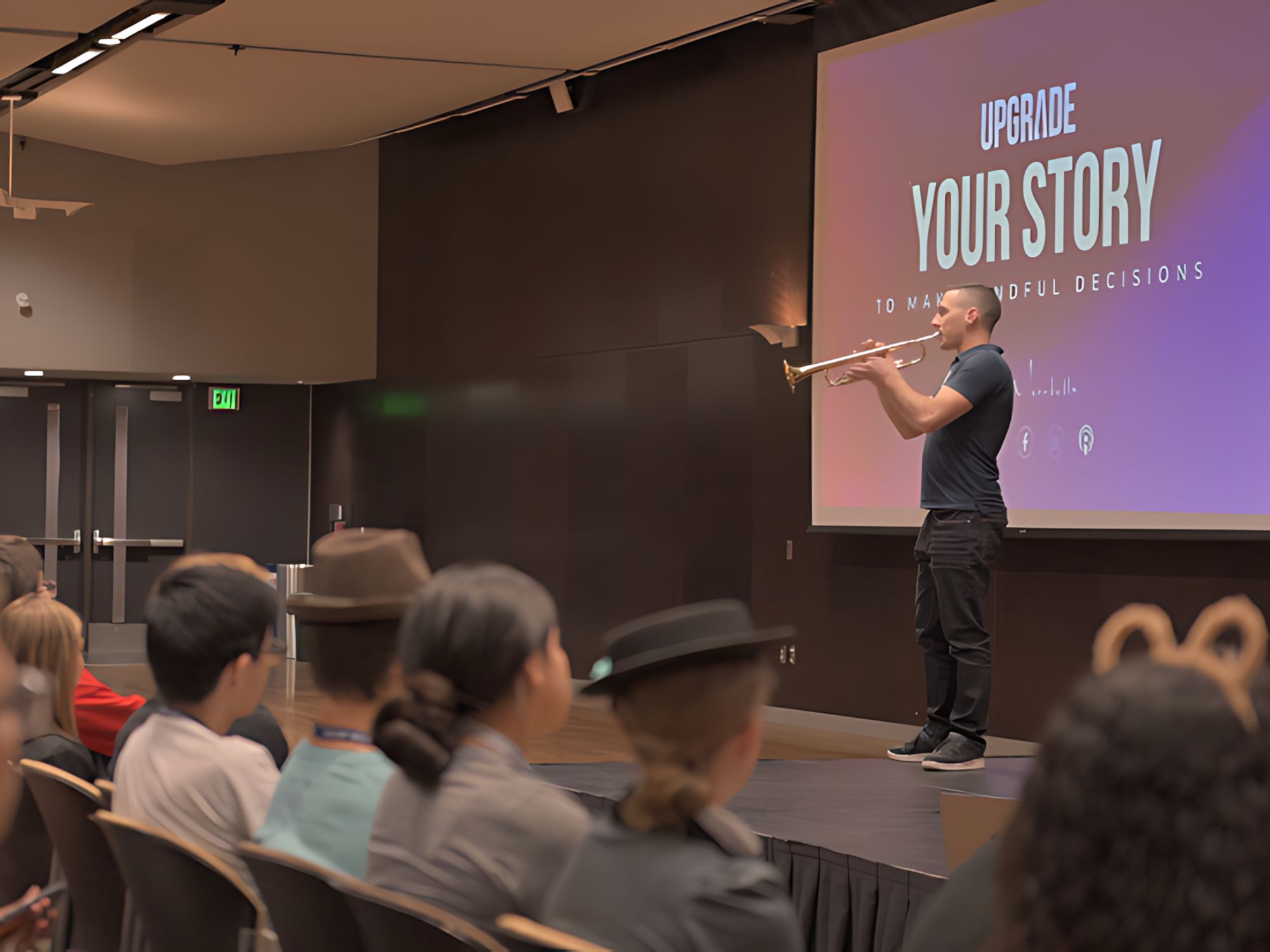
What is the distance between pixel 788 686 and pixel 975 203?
2635 millimetres

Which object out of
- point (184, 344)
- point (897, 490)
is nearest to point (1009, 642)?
point (897, 490)

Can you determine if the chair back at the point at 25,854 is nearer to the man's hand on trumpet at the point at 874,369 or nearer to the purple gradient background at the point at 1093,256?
the man's hand on trumpet at the point at 874,369

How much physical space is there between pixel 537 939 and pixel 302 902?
474 mm

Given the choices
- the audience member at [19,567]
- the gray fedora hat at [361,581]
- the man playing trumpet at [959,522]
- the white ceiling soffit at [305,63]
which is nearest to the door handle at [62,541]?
the white ceiling soffit at [305,63]

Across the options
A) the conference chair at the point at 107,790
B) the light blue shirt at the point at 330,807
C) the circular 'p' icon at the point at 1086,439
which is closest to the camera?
the light blue shirt at the point at 330,807

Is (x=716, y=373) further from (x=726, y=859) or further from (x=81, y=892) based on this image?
(x=726, y=859)

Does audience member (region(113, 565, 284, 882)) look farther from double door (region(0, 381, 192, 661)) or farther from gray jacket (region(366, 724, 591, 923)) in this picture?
double door (region(0, 381, 192, 661))

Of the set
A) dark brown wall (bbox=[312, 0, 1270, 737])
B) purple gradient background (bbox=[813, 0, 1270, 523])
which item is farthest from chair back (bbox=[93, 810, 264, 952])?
dark brown wall (bbox=[312, 0, 1270, 737])

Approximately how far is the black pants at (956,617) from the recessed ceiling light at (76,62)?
5278 millimetres

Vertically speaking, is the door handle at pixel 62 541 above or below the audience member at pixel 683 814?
A: below

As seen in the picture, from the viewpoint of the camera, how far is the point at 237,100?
9062 millimetres

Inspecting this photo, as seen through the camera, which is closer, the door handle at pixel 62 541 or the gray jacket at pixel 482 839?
the gray jacket at pixel 482 839

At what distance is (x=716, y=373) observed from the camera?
7.97m

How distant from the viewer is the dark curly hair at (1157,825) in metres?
0.81
